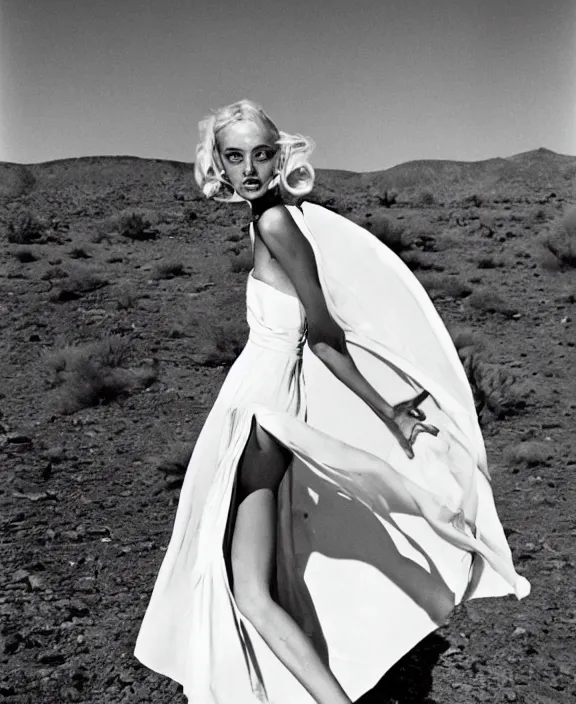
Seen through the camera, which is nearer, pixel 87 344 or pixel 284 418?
pixel 284 418

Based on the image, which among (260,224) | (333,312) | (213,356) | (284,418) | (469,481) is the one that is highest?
(260,224)

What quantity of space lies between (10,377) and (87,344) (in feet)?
3.11

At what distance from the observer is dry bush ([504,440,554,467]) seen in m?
6.61

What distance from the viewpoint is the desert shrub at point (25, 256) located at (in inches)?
503

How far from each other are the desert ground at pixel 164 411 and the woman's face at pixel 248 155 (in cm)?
235

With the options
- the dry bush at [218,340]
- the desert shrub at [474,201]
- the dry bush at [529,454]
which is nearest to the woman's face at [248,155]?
the dry bush at [529,454]

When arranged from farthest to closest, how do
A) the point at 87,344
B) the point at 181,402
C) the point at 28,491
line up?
Answer: the point at 87,344 < the point at 181,402 < the point at 28,491

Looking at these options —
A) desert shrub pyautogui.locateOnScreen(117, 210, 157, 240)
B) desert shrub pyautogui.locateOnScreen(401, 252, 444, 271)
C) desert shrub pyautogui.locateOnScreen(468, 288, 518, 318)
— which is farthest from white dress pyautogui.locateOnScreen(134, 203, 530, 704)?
desert shrub pyautogui.locateOnScreen(117, 210, 157, 240)

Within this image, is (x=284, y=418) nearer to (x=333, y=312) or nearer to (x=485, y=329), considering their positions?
(x=333, y=312)

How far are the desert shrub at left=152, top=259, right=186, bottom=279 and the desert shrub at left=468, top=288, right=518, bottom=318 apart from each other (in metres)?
3.91

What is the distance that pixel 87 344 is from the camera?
9258 millimetres

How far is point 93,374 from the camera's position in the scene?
8.03 metres

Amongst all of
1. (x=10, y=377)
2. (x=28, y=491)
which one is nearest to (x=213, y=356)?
(x=10, y=377)

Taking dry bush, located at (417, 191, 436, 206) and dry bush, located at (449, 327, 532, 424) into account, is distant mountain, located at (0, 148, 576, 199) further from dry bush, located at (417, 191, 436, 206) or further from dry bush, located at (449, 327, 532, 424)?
dry bush, located at (449, 327, 532, 424)
